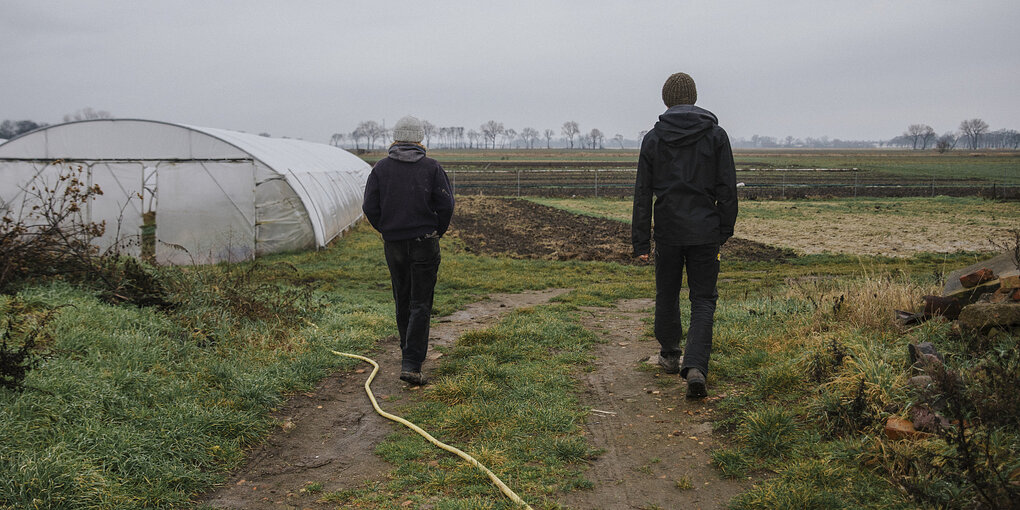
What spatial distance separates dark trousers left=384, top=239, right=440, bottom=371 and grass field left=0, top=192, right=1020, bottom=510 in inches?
14.7

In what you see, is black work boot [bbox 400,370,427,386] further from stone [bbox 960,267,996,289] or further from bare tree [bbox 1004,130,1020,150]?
bare tree [bbox 1004,130,1020,150]

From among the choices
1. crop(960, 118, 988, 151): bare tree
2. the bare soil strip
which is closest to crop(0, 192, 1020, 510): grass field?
the bare soil strip

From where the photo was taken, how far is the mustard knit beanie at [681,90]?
16.8 ft

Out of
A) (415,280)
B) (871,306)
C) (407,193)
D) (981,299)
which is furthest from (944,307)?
(407,193)

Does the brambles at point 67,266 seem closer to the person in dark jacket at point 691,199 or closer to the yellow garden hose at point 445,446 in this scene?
the yellow garden hose at point 445,446

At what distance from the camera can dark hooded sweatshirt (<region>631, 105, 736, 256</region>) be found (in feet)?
16.0

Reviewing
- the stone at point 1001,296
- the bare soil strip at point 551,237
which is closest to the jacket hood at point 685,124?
the stone at point 1001,296

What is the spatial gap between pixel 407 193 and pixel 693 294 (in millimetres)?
2319

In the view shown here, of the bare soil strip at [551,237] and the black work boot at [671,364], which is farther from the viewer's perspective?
the bare soil strip at [551,237]

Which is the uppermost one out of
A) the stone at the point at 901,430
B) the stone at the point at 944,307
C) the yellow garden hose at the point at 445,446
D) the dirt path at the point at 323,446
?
the stone at the point at 944,307

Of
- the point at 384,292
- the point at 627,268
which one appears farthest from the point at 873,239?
the point at 384,292

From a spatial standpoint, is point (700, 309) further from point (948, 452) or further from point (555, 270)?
point (555, 270)

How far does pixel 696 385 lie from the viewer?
4.73 m

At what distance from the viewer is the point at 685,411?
4711mm
